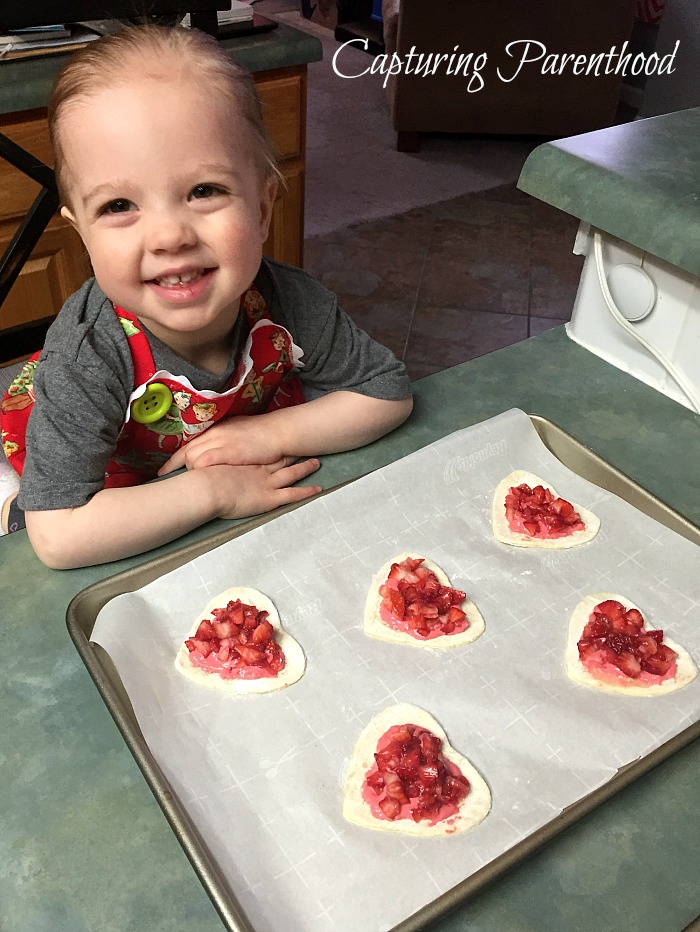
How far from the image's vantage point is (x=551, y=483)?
83cm

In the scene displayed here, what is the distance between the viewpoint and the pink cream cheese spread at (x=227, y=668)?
633 millimetres

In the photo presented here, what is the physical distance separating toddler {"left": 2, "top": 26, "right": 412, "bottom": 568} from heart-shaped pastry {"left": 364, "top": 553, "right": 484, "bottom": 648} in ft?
0.52

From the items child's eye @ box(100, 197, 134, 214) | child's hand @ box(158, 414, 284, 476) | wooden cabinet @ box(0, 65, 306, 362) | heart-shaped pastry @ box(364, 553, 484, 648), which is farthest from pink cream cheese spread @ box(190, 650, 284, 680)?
wooden cabinet @ box(0, 65, 306, 362)

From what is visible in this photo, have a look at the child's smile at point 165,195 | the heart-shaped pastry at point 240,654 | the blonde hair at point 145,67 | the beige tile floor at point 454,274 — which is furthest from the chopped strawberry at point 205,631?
the beige tile floor at point 454,274

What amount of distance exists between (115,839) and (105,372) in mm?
434

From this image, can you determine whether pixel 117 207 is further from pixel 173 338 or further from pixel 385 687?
pixel 385 687

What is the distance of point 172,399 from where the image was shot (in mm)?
852

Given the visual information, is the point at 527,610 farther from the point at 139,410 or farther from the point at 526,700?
the point at 139,410

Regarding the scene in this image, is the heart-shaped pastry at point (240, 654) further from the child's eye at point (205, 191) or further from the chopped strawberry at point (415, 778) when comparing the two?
the child's eye at point (205, 191)

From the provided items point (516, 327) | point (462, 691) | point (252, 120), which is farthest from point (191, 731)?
point (516, 327)

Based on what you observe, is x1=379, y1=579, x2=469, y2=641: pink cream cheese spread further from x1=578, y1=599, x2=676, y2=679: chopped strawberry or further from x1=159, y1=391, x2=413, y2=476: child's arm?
x1=159, y1=391, x2=413, y2=476: child's arm

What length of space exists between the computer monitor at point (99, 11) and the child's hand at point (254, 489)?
43.1 inches

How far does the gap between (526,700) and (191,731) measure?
259 millimetres

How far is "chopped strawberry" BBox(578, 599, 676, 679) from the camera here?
25.4 inches
